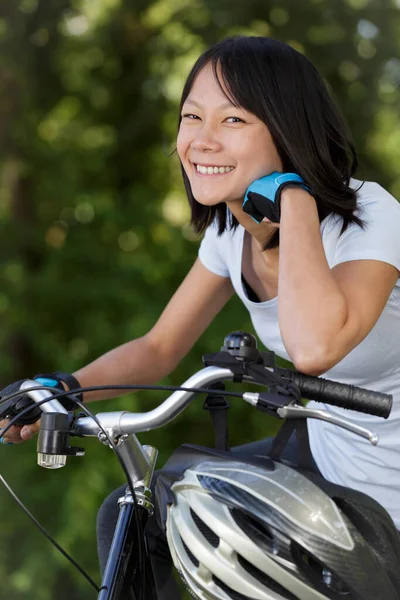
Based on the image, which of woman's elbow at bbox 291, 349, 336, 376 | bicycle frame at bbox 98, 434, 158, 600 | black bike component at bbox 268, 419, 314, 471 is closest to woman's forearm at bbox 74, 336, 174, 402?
bicycle frame at bbox 98, 434, 158, 600

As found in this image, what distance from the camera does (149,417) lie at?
1.43 metres

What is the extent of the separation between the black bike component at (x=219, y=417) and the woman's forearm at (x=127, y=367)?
1.82 ft

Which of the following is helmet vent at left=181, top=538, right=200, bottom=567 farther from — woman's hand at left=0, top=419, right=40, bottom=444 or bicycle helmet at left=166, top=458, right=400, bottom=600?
woman's hand at left=0, top=419, right=40, bottom=444

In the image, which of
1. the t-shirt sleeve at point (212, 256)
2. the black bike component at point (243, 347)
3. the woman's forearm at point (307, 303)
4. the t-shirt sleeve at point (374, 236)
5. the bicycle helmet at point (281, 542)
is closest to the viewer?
the bicycle helmet at point (281, 542)

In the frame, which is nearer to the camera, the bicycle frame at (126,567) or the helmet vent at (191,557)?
the helmet vent at (191,557)

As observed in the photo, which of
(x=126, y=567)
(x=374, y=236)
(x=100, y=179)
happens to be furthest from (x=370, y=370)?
(x=100, y=179)

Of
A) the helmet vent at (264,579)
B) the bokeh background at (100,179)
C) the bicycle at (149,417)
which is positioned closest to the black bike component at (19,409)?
the bicycle at (149,417)

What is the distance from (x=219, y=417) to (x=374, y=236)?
1.60 ft

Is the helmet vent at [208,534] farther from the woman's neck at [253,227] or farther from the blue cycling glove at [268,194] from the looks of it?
the woman's neck at [253,227]

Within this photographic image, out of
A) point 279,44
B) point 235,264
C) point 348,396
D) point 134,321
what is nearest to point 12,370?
point 134,321

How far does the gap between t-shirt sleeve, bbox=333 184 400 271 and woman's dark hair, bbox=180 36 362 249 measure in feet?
0.12

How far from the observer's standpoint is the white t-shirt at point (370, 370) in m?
1.71

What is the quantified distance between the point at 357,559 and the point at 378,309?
498mm

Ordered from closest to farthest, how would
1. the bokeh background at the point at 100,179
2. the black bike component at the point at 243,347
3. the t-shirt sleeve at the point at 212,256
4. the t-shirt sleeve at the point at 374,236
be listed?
1. the black bike component at the point at 243,347
2. the t-shirt sleeve at the point at 374,236
3. the t-shirt sleeve at the point at 212,256
4. the bokeh background at the point at 100,179
